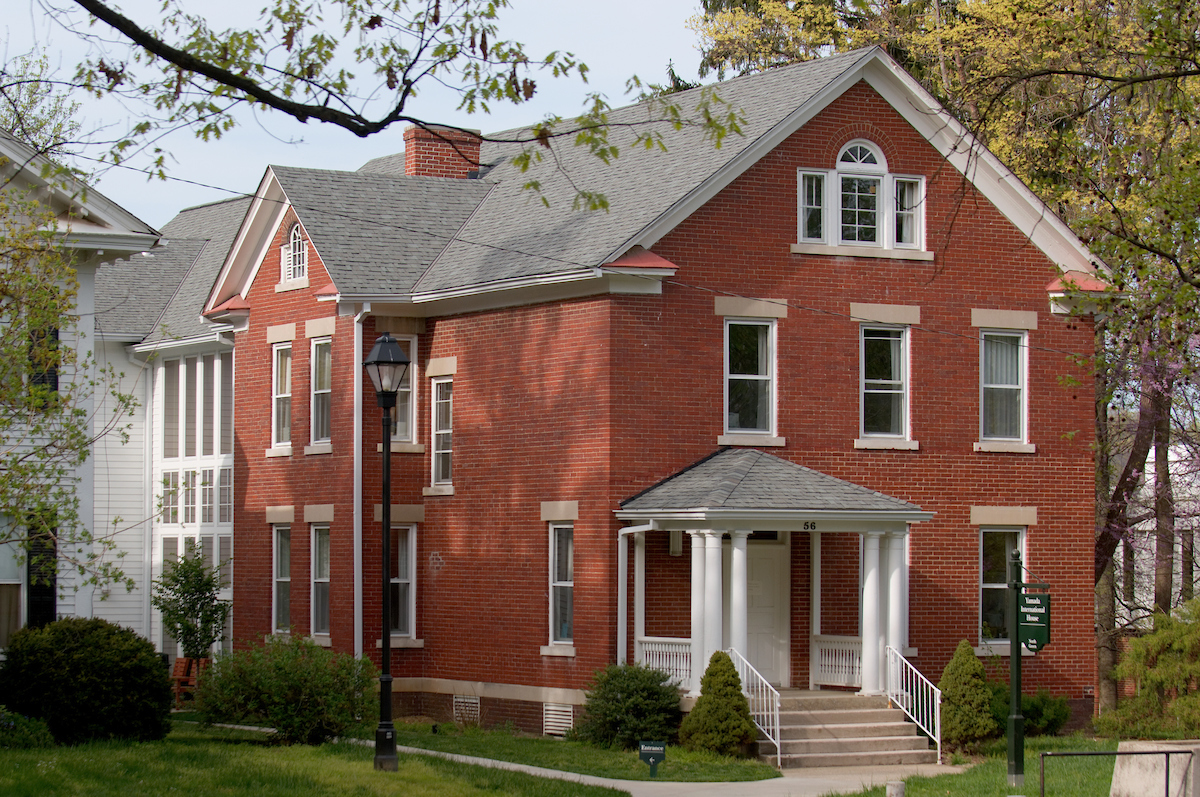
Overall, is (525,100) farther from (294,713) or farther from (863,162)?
(863,162)

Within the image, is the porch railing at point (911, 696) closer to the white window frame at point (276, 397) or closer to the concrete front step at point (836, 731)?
the concrete front step at point (836, 731)

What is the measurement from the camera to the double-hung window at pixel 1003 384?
25.1 metres

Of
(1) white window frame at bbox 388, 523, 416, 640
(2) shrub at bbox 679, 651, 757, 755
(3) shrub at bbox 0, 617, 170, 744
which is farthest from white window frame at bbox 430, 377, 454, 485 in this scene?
(3) shrub at bbox 0, 617, 170, 744

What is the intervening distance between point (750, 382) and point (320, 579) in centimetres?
806

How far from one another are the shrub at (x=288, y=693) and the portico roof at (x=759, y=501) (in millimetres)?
4848

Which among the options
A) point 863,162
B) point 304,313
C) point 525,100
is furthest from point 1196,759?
point 304,313

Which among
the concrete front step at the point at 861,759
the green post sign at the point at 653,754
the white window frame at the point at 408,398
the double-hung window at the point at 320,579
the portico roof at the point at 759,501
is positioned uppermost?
the white window frame at the point at 408,398

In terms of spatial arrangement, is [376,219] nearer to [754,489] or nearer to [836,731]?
[754,489]

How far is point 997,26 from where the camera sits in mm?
30797

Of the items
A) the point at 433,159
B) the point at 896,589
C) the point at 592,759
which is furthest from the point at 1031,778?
the point at 433,159

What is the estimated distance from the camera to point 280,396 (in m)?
27.8

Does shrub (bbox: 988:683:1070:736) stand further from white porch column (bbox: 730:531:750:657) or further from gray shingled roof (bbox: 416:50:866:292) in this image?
gray shingled roof (bbox: 416:50:866:292)

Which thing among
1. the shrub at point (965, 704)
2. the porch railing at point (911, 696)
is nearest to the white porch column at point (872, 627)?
the porch railing at point (911, 696)

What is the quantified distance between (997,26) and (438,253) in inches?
466
